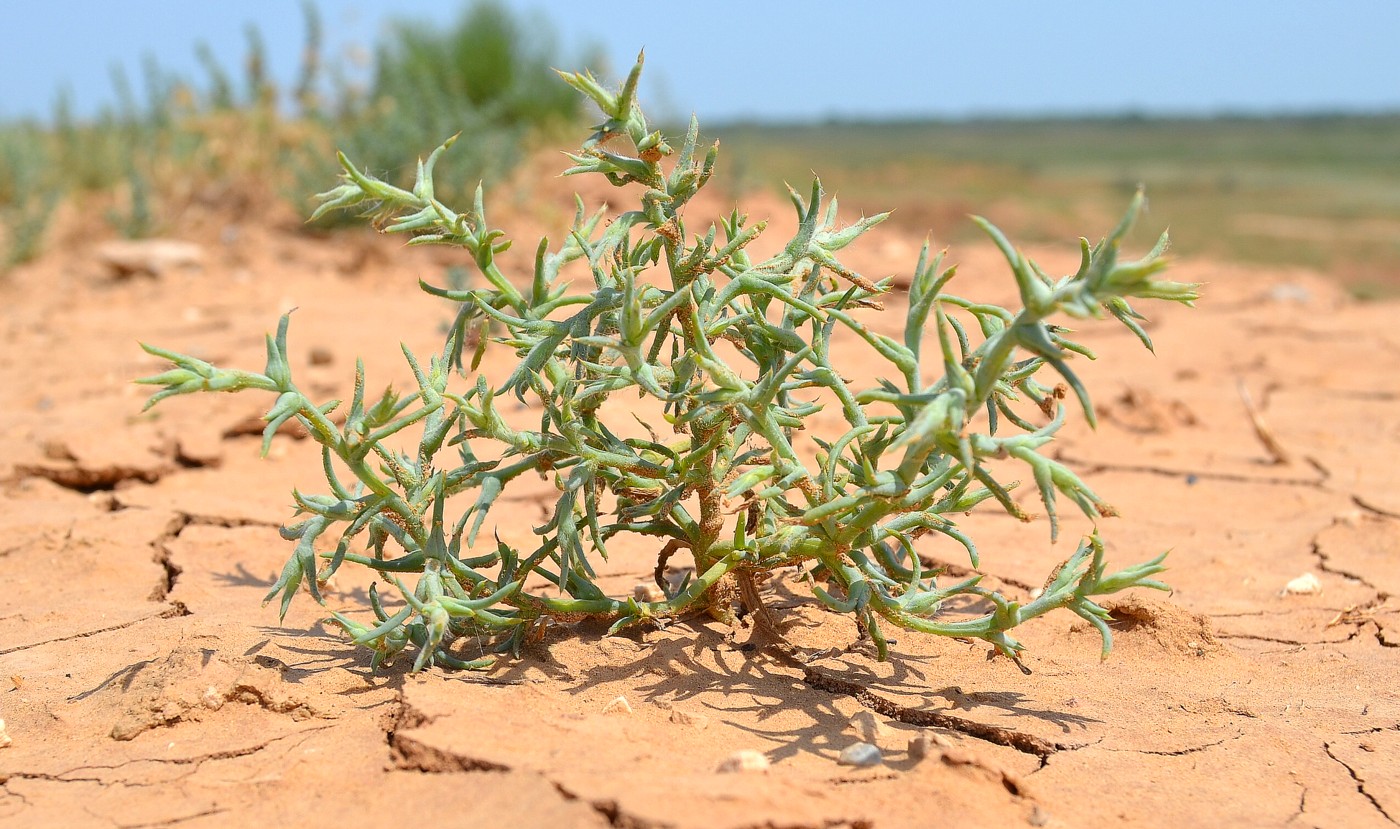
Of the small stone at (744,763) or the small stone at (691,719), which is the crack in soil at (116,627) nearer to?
the small stone at (691,719)

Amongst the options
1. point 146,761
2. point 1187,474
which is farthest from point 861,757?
point 1187,474

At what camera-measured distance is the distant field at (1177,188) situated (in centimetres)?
1384

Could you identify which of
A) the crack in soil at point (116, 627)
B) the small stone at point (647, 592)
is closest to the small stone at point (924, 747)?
the small stone at point (647, 592)

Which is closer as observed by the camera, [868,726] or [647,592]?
[868,726]

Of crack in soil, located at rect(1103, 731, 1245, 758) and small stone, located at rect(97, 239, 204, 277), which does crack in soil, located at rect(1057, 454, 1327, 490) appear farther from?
small stone, located at rect(97, 239, 204, 277)

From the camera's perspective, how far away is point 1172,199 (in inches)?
915

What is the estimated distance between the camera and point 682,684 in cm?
187

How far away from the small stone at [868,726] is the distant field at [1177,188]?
3.29 m

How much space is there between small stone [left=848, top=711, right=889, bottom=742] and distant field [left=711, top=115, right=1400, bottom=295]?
3291 millimetres

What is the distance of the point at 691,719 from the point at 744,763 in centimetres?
22

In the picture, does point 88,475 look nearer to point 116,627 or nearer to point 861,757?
point 116,627

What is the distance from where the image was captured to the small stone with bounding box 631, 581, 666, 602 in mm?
2262

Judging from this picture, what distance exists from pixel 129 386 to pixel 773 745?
318 cm

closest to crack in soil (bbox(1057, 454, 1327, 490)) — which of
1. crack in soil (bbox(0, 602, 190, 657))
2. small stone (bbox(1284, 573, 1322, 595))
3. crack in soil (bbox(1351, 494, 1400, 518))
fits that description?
crack in soil (bbox(1351, 494, 1400, 518))
